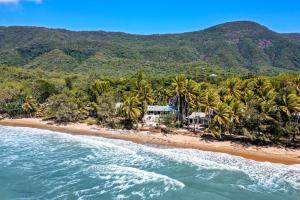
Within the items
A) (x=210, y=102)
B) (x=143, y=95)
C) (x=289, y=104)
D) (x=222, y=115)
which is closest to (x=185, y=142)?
(x=222, y=115)

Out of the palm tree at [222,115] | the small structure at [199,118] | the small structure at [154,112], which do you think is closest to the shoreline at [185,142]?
the palm tree at [222,115]

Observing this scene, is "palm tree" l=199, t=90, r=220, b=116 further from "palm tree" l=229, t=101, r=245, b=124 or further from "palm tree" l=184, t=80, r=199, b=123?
"palm tree" l=184, t=80, r=199, b=123

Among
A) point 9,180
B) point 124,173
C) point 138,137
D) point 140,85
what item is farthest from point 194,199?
point 140,85

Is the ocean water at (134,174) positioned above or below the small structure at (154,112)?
below

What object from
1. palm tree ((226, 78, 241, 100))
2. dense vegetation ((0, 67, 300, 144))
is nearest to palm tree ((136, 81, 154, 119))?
dense vegetation ((0, 67, 300, 144))

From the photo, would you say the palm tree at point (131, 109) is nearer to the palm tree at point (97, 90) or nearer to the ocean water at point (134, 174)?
the ocean water at point (134, 174)

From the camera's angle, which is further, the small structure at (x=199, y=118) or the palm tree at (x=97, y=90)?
the palm tree at (x=97, y=90)

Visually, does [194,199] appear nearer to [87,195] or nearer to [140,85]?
[87,195]
